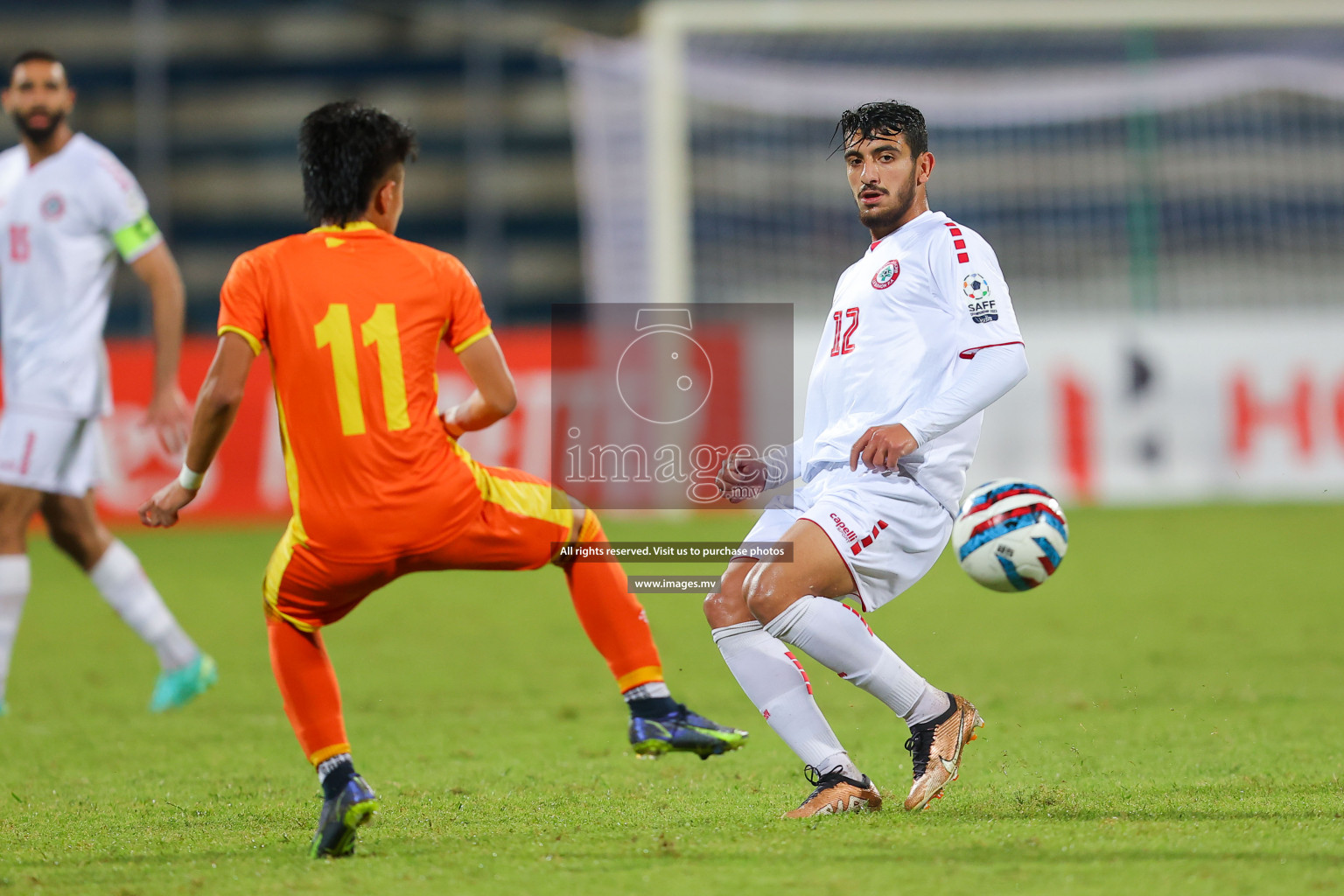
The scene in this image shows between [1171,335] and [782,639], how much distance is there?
1285 cm

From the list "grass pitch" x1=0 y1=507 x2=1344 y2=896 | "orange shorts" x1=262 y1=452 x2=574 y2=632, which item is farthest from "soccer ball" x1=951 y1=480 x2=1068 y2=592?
"orange shorts" x1=262 y1=452 x2=574 y2=632

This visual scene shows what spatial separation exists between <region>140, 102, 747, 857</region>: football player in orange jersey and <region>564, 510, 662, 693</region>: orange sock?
11.1 inches

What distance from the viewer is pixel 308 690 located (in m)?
3.77

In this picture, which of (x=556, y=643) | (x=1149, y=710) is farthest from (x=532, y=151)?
(x=1149, y=710)

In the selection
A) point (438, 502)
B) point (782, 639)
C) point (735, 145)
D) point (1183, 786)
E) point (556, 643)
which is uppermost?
point (735, 145)

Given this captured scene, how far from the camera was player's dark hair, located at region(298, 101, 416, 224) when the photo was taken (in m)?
3.74

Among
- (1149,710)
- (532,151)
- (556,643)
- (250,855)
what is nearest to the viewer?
(250,855)

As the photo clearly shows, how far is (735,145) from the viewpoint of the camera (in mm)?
16656

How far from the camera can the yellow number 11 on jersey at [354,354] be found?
365 cm

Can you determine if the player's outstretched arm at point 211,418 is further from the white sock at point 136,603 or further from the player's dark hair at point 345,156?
the white sock at point 136,603

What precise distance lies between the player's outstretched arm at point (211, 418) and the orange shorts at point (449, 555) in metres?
0.27

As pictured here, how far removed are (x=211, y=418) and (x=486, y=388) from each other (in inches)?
26.1

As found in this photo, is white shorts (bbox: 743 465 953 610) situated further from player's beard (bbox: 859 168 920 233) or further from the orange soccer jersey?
the orange soccer jersey

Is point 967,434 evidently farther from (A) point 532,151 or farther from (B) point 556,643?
(A) point 532,151
